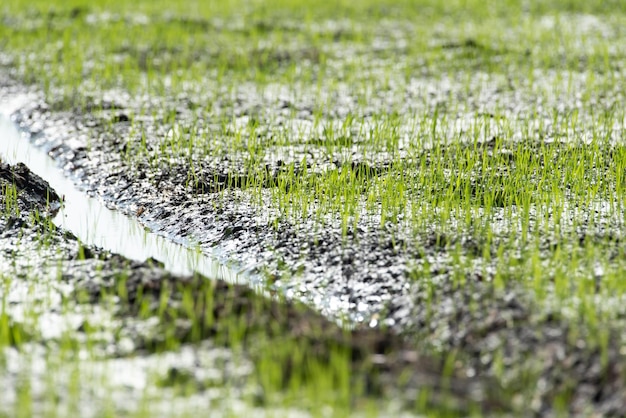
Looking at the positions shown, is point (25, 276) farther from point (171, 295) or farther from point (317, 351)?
point (317, 351)

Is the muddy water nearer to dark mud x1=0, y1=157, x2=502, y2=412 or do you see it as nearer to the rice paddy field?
the rice paddy field

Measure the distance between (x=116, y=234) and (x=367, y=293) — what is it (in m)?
1.46

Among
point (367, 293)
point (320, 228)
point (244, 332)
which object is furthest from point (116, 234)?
point (244, 332)

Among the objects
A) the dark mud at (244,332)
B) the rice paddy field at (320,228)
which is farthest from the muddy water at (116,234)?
the dark mud at (244,332)

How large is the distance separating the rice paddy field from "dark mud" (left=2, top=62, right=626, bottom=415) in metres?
0.01

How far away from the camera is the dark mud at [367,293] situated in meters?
2.77

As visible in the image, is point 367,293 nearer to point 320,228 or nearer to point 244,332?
point 320,228

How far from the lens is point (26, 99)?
682cm

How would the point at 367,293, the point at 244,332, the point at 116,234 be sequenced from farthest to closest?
the point at 116,234, the point at 367,293, the point at 244,332

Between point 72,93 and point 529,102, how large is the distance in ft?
10.8

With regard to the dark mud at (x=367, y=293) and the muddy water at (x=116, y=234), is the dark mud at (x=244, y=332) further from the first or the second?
the muddy water at (x=116, y=234)

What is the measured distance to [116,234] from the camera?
4.42 metres

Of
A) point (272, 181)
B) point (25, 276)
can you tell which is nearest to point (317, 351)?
point (25, 276)

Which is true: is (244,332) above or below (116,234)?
above
